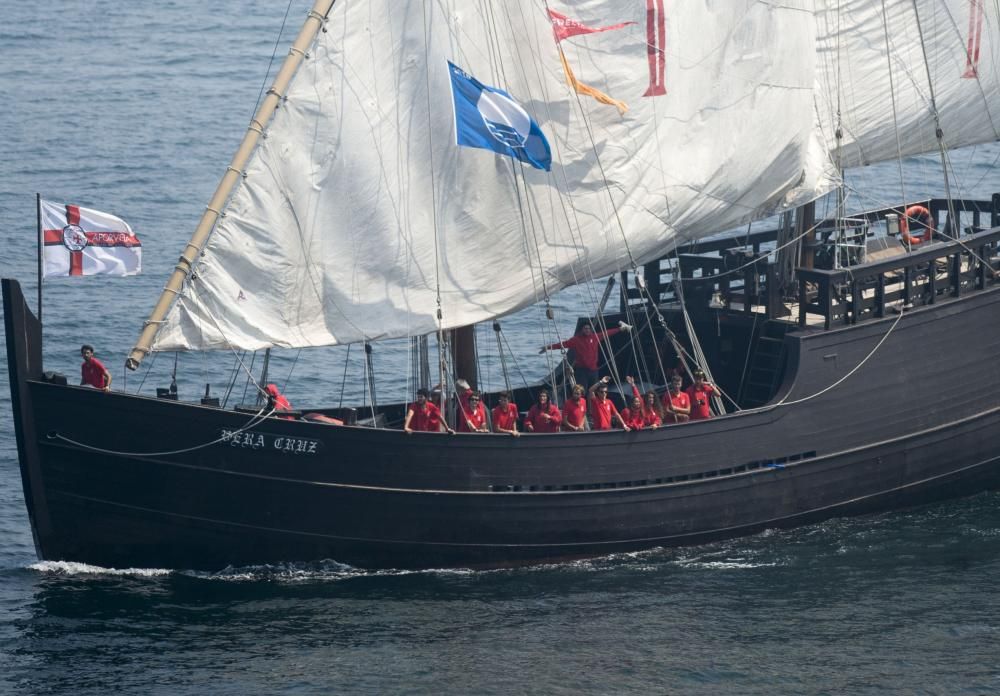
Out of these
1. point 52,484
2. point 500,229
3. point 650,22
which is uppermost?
point 650,22

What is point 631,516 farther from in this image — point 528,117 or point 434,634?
point 528,117

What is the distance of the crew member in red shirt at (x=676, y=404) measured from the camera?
3164 centimetres

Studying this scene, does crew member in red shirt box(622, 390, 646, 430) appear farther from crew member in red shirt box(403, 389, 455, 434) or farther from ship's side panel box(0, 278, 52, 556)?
ship's side panel box(0, 278, 52, 556)

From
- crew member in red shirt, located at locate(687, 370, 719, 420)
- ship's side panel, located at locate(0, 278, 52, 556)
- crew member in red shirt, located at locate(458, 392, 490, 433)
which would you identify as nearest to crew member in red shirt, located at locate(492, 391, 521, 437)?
crew member in red shirt, located at locate(458, 392, 490, 433)

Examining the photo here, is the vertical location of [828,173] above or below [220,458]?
above

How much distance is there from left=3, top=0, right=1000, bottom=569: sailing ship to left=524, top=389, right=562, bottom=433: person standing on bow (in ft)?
2.87

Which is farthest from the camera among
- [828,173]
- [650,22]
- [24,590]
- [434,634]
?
[828,173]

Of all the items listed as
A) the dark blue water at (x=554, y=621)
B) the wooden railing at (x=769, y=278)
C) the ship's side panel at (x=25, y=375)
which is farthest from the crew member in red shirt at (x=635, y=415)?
the ship's side panel at (x=25, y=375)

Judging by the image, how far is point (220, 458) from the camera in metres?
29.0

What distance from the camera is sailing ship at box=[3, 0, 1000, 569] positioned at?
2905 centimetres

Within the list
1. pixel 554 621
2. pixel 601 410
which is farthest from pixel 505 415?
pixel 554 621

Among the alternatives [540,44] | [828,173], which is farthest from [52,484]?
[828,173]

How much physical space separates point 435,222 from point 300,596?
6899mm

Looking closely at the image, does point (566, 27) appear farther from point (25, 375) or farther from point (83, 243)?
point (25, 375)
